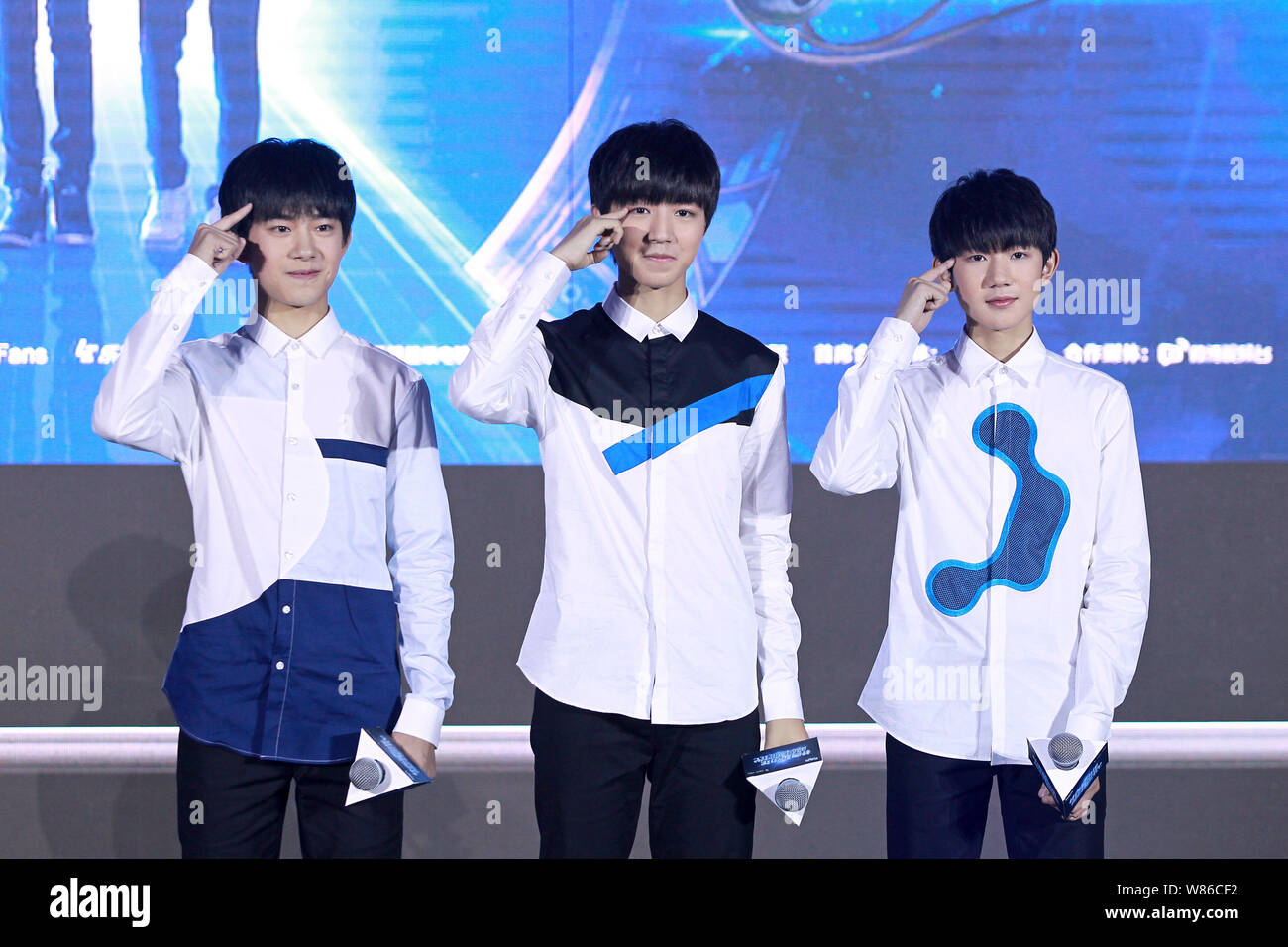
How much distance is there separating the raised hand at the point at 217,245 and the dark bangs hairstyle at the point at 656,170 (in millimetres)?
566

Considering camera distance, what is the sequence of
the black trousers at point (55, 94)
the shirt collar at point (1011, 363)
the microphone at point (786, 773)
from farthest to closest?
the black trousers at point (55, 94) → the shirt collar at point (1011, 363) → the microphone at point (786, 773)

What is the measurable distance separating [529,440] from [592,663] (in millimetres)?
1341

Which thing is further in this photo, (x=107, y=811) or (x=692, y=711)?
(x=107, y=811)

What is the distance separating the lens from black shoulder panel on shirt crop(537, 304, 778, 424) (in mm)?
1895

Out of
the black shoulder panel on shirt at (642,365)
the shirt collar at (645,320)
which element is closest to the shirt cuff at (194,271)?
the black shoulder panel on shirt at (642,365)

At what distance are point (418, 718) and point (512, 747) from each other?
1.22 metres

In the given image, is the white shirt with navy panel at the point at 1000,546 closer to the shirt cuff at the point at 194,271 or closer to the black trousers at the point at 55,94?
the shirt cuff at the point at 194,271

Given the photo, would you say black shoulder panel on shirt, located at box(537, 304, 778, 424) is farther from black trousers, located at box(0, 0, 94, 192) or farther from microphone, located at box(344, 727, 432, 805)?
black trousers, located at box(0, 0, 94, 192)

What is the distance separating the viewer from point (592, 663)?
182 centimetres

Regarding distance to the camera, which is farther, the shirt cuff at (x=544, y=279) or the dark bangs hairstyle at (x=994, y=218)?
the dark bangs hairstyle at (x=994, y=218)

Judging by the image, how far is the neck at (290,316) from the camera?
1976mm

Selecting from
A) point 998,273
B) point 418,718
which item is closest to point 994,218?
point 998,273

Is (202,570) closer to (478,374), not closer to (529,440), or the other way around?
(478,374)
